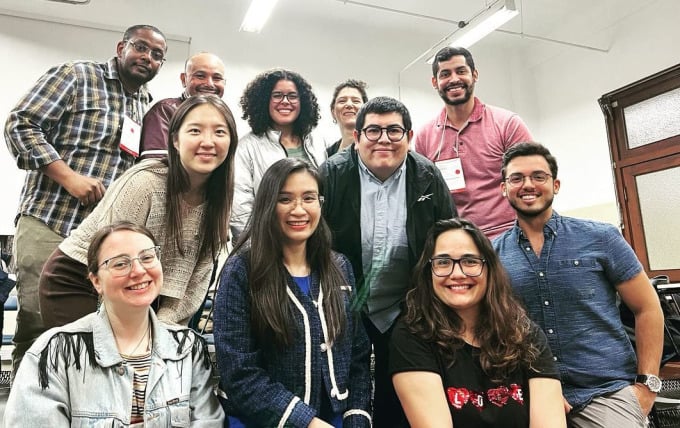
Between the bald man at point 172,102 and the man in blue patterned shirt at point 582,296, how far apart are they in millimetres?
1401

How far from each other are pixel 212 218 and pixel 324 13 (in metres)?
4.93

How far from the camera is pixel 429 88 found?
6.56m

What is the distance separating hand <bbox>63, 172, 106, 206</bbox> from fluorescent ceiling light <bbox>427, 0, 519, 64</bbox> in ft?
12.8

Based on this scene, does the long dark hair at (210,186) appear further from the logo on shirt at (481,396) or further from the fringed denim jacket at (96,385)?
the logo on shirt at (481,396)

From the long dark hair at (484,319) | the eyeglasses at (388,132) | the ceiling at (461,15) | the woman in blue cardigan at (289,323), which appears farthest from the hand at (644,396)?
the ceiling at (461,15)

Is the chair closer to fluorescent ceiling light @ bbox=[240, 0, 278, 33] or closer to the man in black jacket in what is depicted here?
the man in black jacket

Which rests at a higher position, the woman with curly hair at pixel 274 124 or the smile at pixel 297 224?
the woman with curly hair at pixel 274 124

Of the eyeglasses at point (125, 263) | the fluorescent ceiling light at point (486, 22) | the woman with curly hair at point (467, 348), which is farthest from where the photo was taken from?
the fluorescent ceiling light at point (486, 22)

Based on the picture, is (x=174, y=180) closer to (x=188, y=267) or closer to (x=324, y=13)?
(x=188, y=267)

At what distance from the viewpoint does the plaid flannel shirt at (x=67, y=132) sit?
1922 millimetres

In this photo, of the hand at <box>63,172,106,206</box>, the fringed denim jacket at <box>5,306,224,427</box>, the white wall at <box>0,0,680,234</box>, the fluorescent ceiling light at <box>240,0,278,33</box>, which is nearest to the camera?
the fringed denim jacket at <box>5,306,224,427</box>

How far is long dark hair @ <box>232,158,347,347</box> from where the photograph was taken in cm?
147

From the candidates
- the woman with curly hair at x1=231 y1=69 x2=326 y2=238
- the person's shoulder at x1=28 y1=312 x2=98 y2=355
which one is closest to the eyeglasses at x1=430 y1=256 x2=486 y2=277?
the woman with curly hair at x1=231 y1=69 x2=326 y2=238

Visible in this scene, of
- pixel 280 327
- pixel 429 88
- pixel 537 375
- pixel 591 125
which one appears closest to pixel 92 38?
pixel 429 88
